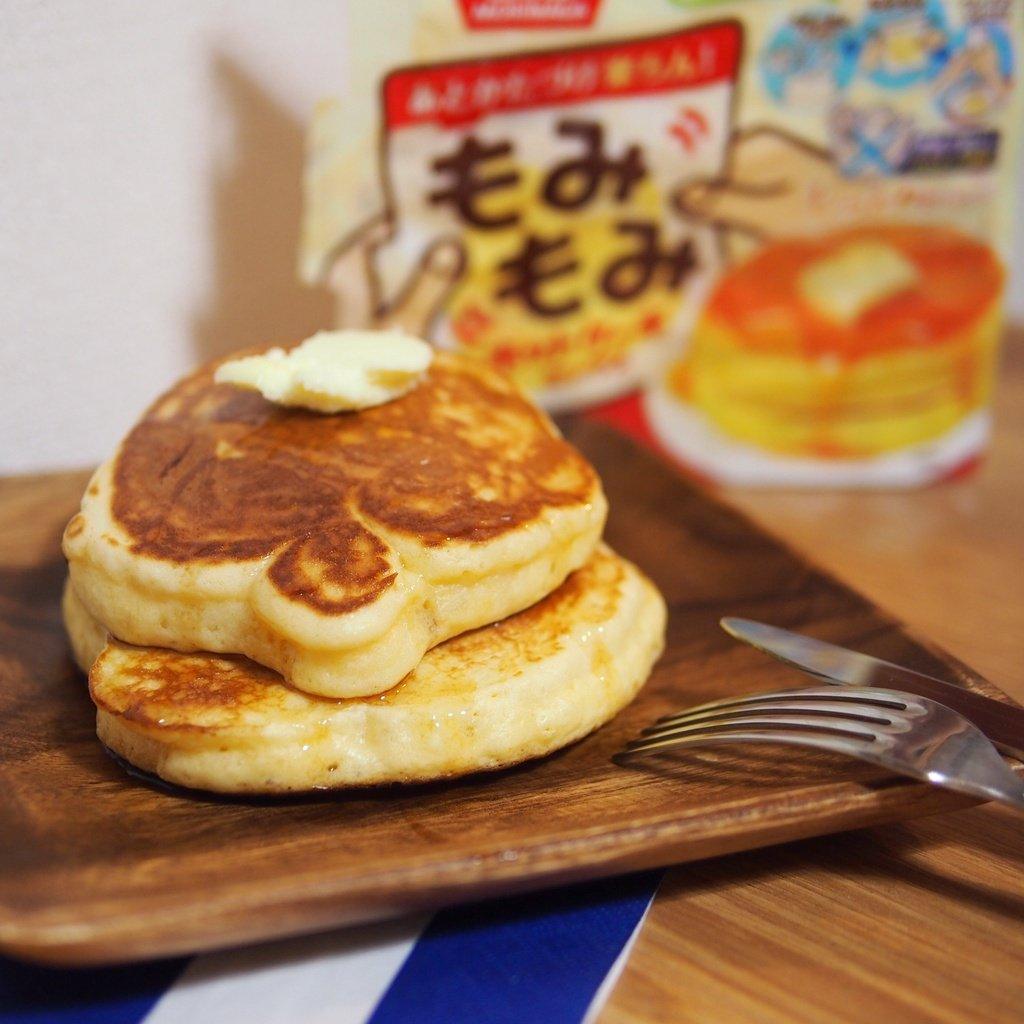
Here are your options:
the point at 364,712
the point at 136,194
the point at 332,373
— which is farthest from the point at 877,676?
the point at 136,194

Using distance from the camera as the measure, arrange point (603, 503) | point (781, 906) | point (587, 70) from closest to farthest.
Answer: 1. point (781, 906)
2. point (603, 503)
3. point (587, 70)

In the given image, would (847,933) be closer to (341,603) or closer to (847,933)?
(847,933)

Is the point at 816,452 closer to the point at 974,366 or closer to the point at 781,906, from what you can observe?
the point at 974,366

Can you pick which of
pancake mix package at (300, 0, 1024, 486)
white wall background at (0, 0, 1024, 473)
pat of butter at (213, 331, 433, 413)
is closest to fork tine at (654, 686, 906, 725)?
pat of butter at (213, 331, 433, 413)

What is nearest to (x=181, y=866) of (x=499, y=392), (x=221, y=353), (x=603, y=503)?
(x=603, y=503)

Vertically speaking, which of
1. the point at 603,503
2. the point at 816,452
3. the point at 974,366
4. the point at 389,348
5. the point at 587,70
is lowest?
the point at 816,452

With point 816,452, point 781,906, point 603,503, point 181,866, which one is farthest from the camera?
point 816,452
